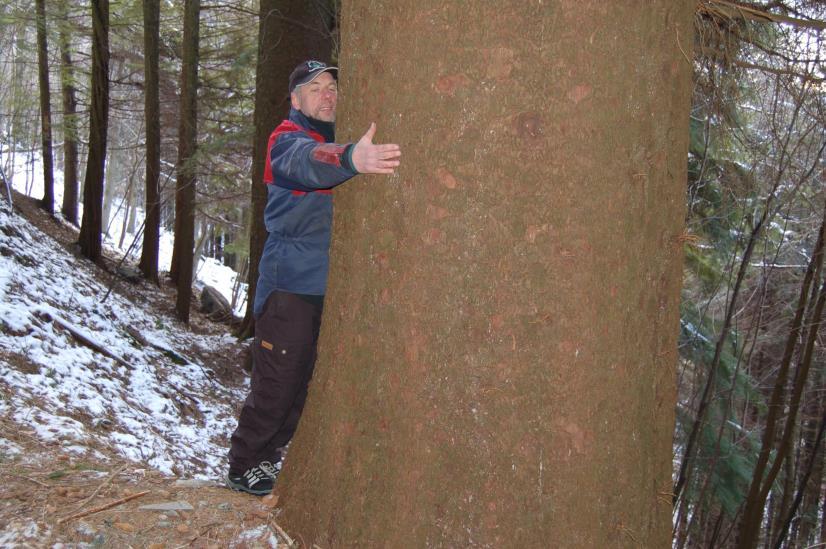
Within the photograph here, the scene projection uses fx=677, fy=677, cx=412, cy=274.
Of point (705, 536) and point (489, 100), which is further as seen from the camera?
point (705, 536)

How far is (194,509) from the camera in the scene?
2.56 metres

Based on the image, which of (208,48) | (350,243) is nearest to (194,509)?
(350,243)

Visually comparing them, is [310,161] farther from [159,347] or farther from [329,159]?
[159,347]

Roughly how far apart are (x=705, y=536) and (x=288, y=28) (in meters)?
13.3

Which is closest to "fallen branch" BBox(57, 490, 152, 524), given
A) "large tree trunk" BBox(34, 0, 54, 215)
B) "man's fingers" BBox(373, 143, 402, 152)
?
"man's fingers" BBox(373, 143, 402, 152)

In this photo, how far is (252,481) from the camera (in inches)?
122

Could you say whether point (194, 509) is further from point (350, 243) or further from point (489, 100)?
point (489, 100)

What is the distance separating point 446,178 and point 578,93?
0.45 metres

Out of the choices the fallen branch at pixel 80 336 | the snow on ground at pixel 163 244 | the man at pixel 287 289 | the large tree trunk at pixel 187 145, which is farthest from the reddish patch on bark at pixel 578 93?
the snow on ground at pixel 163 244

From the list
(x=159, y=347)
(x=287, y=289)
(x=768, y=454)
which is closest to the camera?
(x=287, y=289)

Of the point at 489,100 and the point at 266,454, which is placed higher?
the point at 489,100

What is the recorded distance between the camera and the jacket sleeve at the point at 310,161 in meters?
2.28

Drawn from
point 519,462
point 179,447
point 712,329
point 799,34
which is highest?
point 799,34

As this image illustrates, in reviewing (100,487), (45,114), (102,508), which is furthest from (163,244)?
(102,508)
